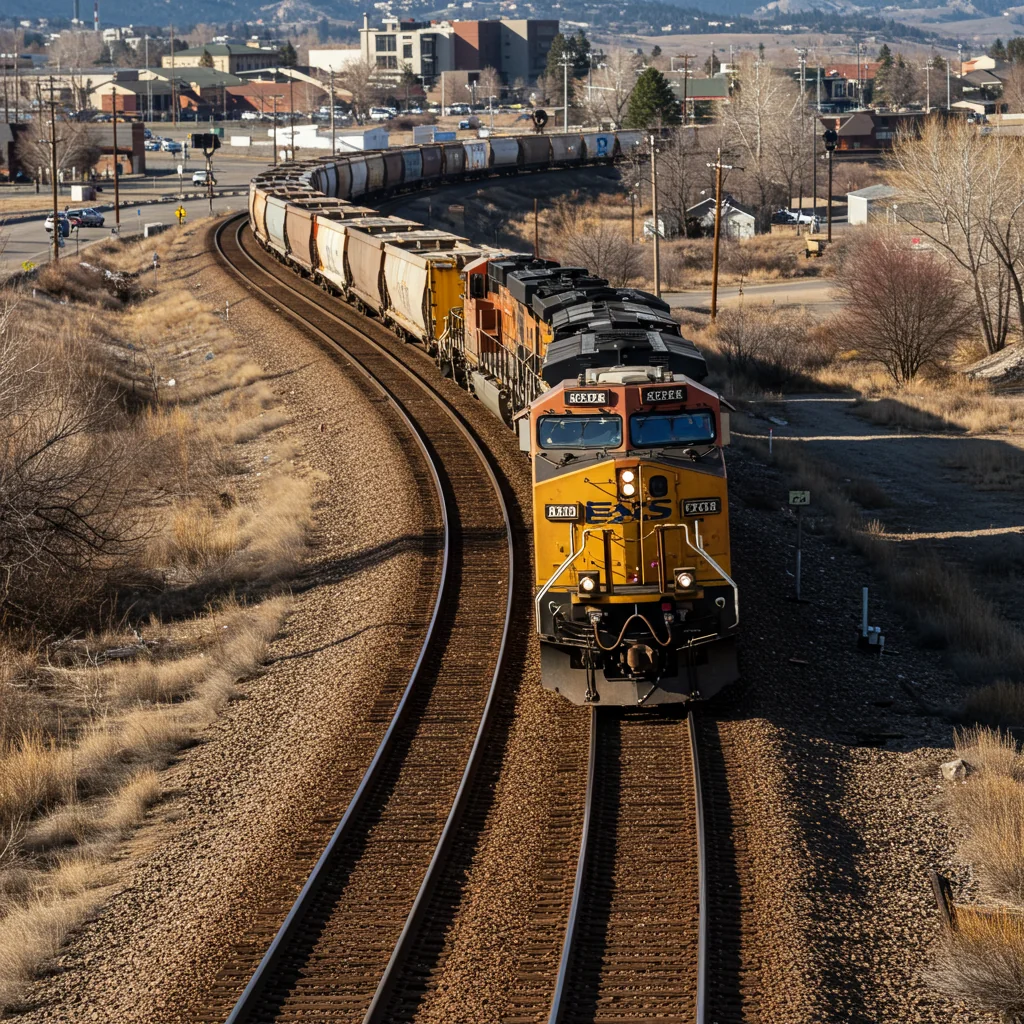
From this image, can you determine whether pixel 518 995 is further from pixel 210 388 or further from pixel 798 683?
pixel 210 388

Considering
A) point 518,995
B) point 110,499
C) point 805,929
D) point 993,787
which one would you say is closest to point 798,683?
point 993,787

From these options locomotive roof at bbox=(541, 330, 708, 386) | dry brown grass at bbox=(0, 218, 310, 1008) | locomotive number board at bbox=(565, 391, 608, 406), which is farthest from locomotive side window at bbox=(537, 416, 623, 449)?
dry brown grass at bbox=(0, 218, 310, 1008)

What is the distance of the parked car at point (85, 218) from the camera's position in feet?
286

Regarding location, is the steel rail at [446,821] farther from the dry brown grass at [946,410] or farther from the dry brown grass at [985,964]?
the dry brown grass at [946,410]

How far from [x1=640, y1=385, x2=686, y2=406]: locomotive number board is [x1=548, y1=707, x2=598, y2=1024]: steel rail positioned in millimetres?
3762

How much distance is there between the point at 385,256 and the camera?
129 ft

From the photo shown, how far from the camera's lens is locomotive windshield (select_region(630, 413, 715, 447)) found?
1555 centimetres

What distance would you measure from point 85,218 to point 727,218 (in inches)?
1758

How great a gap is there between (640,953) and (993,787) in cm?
473

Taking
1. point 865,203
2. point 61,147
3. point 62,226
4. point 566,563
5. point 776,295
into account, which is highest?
point 61,147

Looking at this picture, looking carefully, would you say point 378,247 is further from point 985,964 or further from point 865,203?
point 865,203

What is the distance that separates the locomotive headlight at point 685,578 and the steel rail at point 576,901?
1911 mm

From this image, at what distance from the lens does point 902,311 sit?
48062 millimetres

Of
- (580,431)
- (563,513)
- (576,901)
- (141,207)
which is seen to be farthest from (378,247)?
(141,207)
